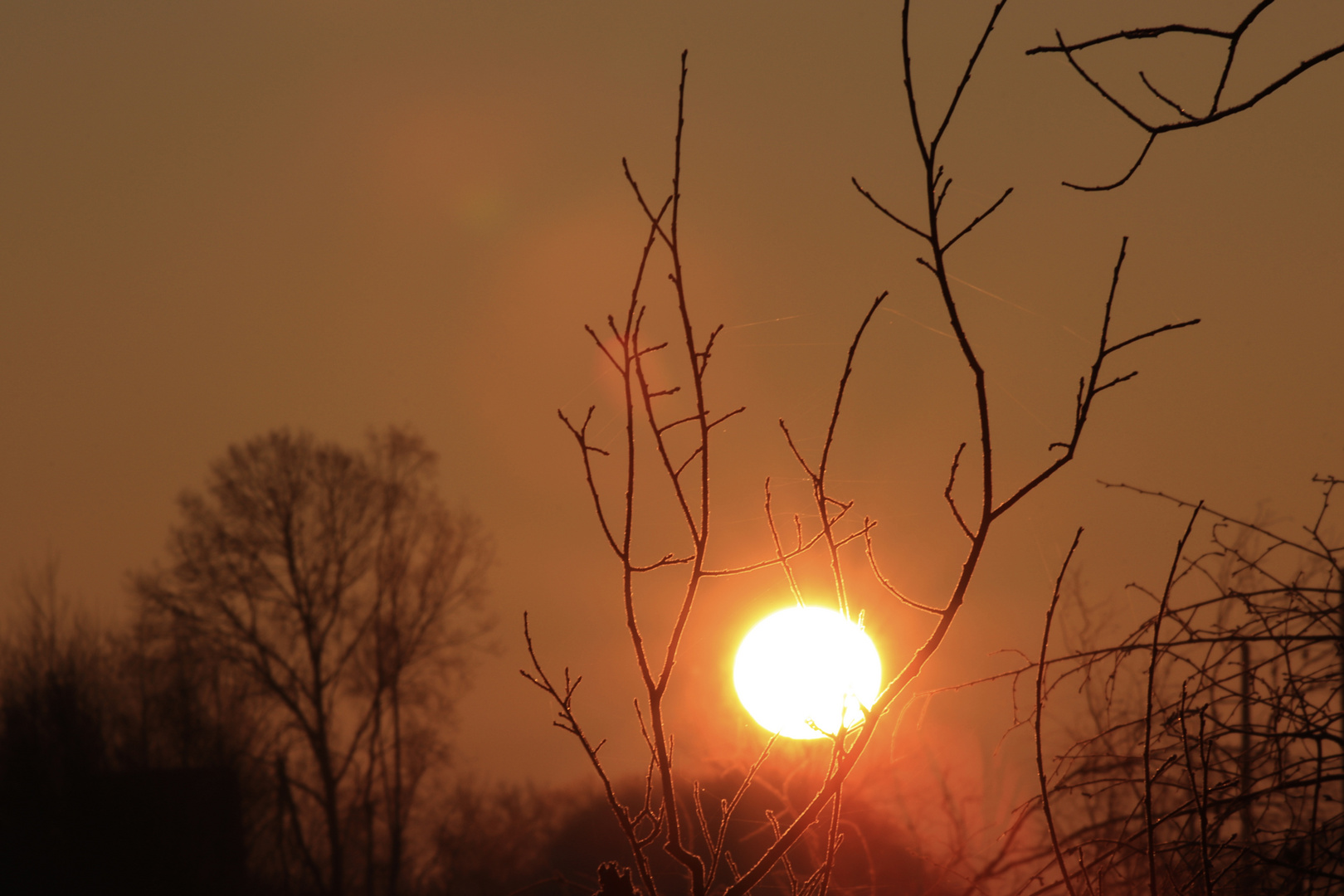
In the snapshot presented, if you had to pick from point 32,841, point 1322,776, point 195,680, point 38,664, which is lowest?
point 1322,776

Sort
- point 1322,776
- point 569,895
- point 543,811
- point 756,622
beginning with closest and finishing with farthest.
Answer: point 1322,776, point 756,622, point 569,895, point 543,811

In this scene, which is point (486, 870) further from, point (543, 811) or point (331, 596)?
point (331, 596)

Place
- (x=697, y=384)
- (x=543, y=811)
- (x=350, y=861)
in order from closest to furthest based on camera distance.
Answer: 1. (x=697, y=384)
2. (x=543, y=811)
3. (x=350, y=861)

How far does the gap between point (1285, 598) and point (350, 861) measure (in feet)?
39.1

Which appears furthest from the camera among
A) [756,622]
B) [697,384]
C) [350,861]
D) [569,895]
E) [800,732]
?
[350,861]

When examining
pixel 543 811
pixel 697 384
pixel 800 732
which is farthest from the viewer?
pixel 543 811

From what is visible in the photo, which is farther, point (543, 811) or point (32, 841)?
point (32, 841)

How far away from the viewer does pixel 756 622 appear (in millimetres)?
2303

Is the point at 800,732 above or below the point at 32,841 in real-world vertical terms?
below

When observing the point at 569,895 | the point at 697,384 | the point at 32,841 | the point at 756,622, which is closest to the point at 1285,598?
the point at 756,622

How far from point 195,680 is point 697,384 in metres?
12.6

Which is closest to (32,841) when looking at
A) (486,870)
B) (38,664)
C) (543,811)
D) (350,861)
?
(38,664)

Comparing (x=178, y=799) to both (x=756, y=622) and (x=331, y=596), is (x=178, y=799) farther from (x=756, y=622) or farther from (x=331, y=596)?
(x=756, y=622)

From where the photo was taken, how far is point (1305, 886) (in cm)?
198
